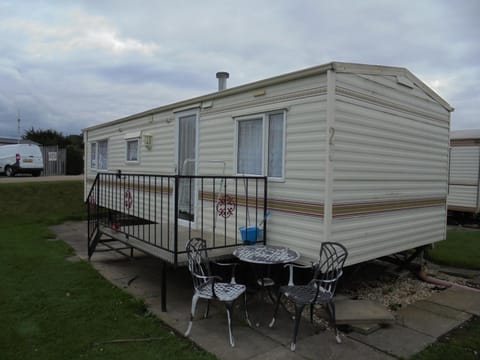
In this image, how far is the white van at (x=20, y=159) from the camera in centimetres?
1728

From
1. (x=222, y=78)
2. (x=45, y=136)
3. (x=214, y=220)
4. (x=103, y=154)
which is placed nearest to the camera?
(x=214, y=220)

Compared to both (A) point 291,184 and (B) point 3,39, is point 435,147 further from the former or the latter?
(B) point 3,39

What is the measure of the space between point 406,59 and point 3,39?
401 inches

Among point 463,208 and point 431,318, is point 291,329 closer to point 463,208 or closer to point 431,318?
A: point 431,318

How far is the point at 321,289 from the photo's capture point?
3533 mm

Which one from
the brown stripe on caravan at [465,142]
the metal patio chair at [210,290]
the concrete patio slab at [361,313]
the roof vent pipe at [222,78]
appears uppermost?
the roof vent pipe at [222,78]

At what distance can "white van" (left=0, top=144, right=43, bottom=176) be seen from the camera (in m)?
17.3

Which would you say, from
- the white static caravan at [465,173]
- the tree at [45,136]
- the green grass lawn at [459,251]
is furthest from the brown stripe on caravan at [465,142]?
the tree at [45,136]

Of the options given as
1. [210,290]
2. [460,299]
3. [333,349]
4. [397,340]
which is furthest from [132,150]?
[460,299]

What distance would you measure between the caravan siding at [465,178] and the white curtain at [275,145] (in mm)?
8689

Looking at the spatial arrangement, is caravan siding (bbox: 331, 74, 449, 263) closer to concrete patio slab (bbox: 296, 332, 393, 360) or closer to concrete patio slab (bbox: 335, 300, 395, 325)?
concrete patio slab (bbox: 335, 300, 395, 325)

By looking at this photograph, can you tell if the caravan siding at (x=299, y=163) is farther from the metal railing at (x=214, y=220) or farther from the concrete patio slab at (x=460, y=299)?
the concrete patio slab at (x=460, y=299)

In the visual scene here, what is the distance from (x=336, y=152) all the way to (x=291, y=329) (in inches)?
73.5

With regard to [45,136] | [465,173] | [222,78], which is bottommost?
[465,173]
